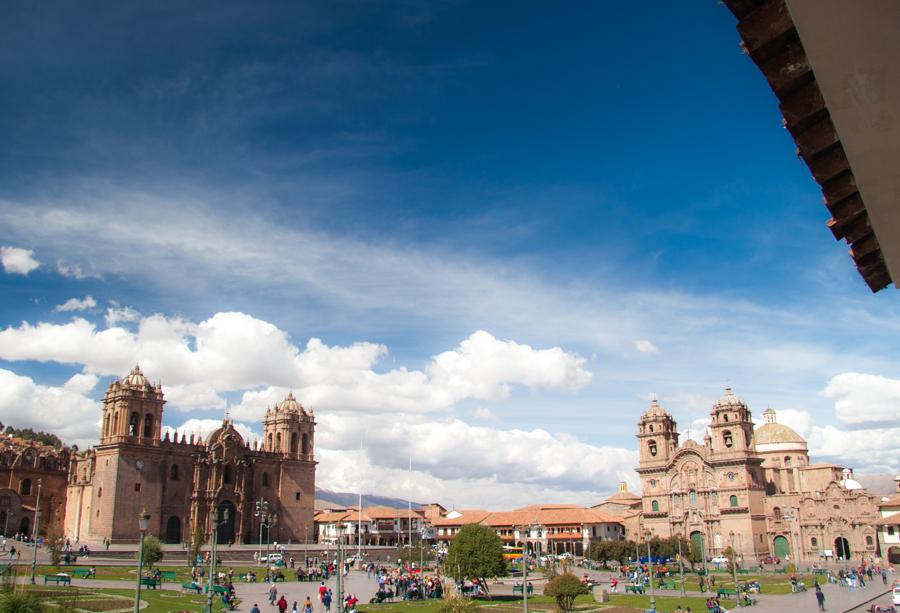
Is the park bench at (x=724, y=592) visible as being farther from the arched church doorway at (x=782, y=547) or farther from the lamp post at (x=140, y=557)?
the arched church doorway at (x=782, y=547)

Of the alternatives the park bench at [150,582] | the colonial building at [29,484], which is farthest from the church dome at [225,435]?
the park bench at [150,582]

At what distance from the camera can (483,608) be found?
103ft

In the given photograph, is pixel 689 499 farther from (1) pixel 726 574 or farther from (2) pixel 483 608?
(2) pixel 483 608

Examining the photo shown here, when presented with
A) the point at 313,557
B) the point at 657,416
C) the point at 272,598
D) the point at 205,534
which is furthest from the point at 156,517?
the point at 657,416

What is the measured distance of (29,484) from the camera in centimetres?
6725

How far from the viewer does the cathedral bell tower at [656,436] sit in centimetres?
7375

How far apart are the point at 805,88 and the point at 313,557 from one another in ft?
196

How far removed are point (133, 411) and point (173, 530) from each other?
35.7 ft

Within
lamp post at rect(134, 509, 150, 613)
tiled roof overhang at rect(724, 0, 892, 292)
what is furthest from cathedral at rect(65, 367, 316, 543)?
tiled roof overhang at rect(724, 0, 892, 292)

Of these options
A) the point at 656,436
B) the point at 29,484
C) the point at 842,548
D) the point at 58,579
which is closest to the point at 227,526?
the point at 29,484

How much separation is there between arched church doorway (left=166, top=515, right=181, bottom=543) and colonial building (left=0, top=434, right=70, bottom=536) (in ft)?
34.2

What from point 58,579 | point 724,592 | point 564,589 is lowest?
point 724,592

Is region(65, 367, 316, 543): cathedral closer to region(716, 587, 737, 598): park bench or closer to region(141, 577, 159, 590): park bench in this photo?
region(141, 577, 159, 590): park bench

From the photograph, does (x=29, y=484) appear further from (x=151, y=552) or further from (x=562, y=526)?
(x=562, y=526)
